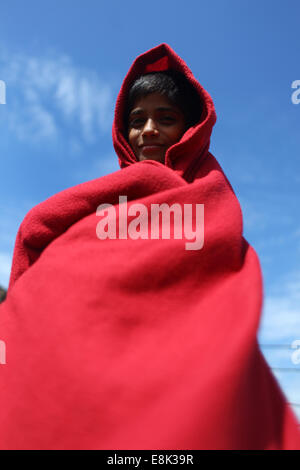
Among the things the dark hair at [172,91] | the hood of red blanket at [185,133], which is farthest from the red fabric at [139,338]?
the dark hair at [172,91]

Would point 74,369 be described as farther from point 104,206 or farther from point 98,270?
point 104,206

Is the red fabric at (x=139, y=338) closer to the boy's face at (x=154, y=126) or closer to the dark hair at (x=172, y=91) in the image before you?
the boy's face at (x=154, y=126)

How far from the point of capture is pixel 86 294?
66 centimetres

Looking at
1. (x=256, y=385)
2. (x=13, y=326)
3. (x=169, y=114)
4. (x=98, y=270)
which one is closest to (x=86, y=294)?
(x=98, y=270)

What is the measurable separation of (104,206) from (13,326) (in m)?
0.29

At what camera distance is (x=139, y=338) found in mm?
637

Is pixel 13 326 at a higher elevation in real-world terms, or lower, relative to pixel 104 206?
lower

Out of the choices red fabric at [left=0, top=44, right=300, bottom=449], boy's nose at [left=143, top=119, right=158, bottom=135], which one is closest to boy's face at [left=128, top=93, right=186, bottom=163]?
boy's nose at [left=143, top=119, right=158, bottom=135]

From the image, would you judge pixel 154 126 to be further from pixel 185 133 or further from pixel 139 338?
pixel 139 338

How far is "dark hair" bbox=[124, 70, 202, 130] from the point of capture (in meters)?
1.10

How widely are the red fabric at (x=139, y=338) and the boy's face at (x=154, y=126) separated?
0.23 metres

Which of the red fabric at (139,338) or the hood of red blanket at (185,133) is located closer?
the red fabric at (139,338)

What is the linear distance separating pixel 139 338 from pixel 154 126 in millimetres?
617

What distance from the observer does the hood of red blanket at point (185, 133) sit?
97 centimetres
